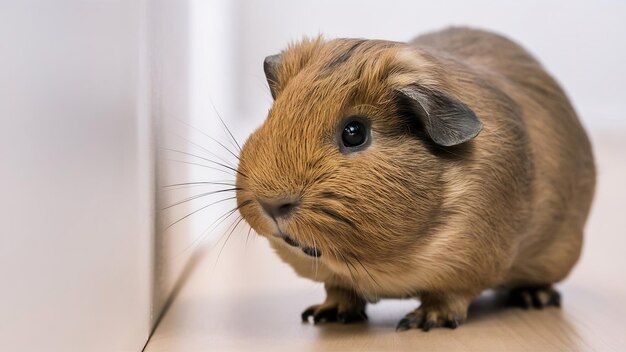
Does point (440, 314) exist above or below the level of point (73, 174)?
below

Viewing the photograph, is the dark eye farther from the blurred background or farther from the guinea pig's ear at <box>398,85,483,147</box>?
the blurred background

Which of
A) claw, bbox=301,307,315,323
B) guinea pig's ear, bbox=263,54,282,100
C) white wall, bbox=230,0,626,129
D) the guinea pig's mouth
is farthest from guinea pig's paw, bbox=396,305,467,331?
white wall, bbox=230,0,626,129

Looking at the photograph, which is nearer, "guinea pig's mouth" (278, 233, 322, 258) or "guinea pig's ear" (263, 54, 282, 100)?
"guinea pig's mouth" (278, 233, 322, 258)

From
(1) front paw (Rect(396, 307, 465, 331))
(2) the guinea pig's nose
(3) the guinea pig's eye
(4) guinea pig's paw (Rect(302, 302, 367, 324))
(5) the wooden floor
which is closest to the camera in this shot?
(2) the guinea pig's nose

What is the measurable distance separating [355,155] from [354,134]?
5 centimetres

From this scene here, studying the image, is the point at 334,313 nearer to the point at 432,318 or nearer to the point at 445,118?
the point at 432,318

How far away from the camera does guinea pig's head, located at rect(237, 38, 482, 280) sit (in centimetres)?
174

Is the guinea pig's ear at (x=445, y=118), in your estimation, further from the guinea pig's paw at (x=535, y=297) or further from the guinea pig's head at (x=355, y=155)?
the guinea pig's paw at (x=535, y=297)

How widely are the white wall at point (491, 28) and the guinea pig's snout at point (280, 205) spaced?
2.17m

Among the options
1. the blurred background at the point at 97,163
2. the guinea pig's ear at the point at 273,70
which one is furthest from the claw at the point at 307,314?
the guinea pig's ear at the point at 273,70

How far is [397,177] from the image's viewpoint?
1.82 m

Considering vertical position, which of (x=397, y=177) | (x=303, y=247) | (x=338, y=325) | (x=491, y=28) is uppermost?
(x=491, y=28)

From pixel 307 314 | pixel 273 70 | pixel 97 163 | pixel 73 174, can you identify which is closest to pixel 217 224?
pixel 307 314

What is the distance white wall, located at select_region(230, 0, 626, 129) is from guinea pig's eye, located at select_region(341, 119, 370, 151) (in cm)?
205
